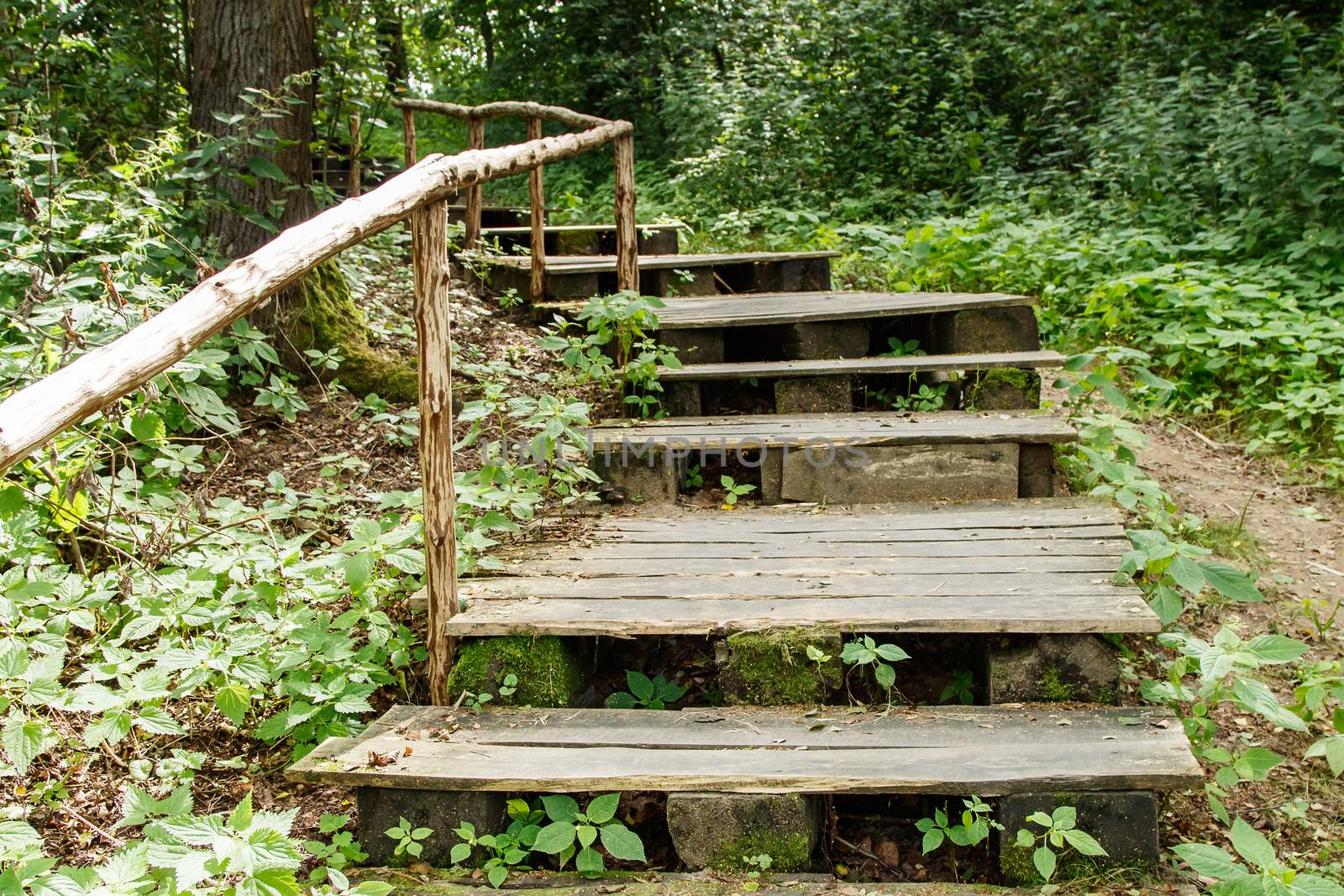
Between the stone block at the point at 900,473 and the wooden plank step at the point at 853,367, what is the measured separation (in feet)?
1.93

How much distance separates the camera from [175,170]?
441 centimetres

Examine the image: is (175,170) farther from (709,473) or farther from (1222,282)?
(1222,282)

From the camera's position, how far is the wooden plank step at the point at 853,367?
3.93 m

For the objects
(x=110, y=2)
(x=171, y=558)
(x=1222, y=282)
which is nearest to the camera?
(x=171, y=558)

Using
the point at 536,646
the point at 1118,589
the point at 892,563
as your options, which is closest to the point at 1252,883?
the point at 1118,589

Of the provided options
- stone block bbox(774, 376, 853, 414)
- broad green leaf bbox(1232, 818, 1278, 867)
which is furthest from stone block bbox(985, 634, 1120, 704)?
A: stone block bbox(774, 376, 853, 414)

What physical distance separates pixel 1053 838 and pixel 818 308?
111 inches

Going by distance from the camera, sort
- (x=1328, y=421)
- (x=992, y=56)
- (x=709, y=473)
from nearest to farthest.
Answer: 1. (x=709, y=473)
2. (x=1328, y=421)
3. (x=992, y=56)

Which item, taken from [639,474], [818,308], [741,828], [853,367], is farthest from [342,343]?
[741,828]

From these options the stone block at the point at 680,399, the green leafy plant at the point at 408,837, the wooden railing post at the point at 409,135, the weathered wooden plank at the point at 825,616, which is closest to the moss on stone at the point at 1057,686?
the weathered wooden plank at the point at 825,616

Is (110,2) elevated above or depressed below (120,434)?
above

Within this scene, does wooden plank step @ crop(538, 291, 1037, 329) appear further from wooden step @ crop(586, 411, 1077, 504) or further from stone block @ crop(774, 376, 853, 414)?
wooden step @ crop(586, 411, 1077, 504)

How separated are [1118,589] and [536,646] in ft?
4.81

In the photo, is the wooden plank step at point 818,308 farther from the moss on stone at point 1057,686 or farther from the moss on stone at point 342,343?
the moss on stone at point 1057,686
